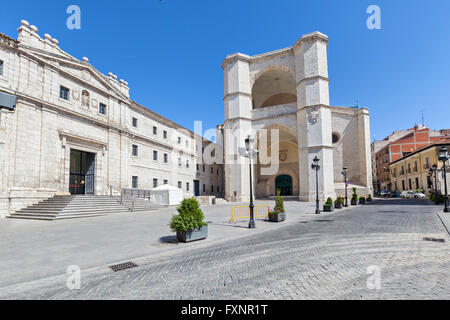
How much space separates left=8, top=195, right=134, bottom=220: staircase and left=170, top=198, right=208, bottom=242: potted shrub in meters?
9.81

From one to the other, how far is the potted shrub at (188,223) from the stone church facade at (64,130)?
1333 cm

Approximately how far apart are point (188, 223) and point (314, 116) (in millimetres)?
25145

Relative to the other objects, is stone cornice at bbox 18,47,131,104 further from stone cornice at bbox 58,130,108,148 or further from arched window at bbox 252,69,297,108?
arched window at bbox 252,69,297,108

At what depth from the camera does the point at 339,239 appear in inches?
293

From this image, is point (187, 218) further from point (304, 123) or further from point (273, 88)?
point (273, 88)

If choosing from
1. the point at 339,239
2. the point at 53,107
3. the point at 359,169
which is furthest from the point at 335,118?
the point at 53,107

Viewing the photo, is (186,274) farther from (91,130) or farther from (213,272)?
(91,130)

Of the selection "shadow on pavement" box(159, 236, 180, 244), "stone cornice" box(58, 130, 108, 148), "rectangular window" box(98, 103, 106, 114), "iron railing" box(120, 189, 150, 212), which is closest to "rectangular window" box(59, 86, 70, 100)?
"stone cornice" box(58, 130, 108, 148)

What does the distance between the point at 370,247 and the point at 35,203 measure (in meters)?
19.0

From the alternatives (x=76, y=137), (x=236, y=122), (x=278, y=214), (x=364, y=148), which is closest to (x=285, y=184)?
(x=364, y=148)

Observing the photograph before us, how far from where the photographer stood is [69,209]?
14.6 meters

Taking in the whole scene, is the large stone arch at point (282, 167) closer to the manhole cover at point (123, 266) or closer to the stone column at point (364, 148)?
the stone column at point (364, 148)

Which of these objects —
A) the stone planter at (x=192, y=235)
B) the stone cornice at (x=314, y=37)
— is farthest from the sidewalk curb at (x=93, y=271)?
the stone cornice at (x=314, y=37)

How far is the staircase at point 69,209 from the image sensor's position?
45.6 ft
